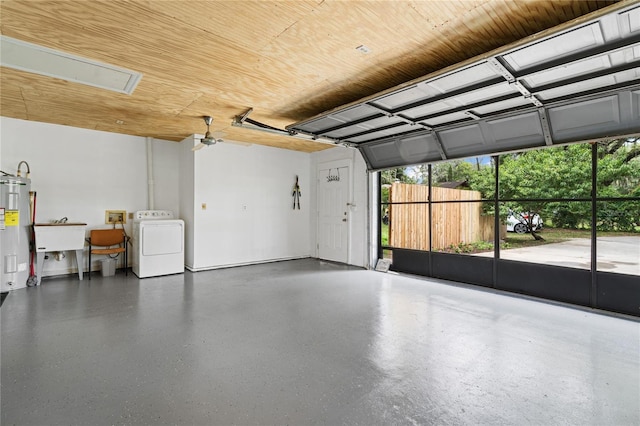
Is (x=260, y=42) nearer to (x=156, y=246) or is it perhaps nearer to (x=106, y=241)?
(x=156, y=246)

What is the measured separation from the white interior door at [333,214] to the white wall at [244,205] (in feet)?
1.62

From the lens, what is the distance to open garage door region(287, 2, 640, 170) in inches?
85.8

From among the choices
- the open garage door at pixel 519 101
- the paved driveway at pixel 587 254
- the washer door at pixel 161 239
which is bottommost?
the paved driveway at pixel 587 254

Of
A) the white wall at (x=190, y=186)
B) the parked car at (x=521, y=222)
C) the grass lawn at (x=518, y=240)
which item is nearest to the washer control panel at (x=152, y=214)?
the white wall at (x=190, y=186)

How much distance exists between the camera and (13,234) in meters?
4.38

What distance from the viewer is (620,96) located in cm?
303

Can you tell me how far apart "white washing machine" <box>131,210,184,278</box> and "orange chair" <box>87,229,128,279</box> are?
224 millimetres

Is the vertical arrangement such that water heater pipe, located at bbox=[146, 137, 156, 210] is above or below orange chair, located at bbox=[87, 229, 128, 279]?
above

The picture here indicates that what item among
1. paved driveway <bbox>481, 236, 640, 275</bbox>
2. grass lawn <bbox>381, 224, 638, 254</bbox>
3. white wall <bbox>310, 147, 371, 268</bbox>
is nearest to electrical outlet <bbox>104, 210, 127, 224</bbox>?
white wall <bbox>310, 147, 371, 268</bbox>

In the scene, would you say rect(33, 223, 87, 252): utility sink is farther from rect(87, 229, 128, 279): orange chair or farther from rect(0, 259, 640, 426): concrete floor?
rect(0, 259, 640, 426): concrete floor

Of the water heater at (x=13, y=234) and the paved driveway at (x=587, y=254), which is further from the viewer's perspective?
the paved driveway at (x=587, y=254)

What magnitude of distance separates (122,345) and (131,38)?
9.08 ft

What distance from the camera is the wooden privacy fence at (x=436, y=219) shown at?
5.67m

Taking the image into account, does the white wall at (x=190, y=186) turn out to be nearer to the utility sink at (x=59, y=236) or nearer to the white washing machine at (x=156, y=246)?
the white washing machine at (x=156, y=246)
